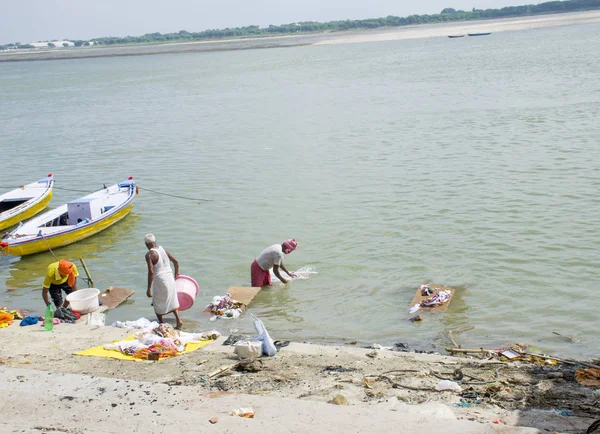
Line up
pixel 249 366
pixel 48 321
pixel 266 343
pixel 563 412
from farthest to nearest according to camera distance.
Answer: pixel 48 321
pixel 266 343
pixel 249 366
pixel 563 412

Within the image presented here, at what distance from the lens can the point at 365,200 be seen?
789 inches

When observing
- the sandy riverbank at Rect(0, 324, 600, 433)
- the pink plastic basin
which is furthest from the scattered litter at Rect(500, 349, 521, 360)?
the pink plastic basin

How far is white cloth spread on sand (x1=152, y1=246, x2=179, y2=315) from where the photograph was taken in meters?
10.9

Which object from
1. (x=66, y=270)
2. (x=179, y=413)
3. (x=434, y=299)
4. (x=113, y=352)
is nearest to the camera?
(x=179, y=413)

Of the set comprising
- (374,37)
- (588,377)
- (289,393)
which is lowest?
(588,377)

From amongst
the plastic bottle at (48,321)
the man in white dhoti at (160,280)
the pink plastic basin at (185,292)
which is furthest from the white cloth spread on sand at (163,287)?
the plastic bottle at (48,321)

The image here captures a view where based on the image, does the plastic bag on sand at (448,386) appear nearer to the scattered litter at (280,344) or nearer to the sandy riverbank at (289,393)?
the sandy riverbank at (289,393)

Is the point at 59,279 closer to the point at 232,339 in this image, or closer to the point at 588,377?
the point at 232,339

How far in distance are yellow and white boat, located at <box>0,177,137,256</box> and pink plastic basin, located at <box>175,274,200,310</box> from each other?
234 inches

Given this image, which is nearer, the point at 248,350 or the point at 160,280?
the point at 248,350

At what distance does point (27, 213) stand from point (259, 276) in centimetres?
974

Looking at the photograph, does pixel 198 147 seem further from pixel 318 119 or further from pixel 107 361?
pixel 107 361

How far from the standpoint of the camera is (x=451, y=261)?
1478 cm

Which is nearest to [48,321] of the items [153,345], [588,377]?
[153,345]
